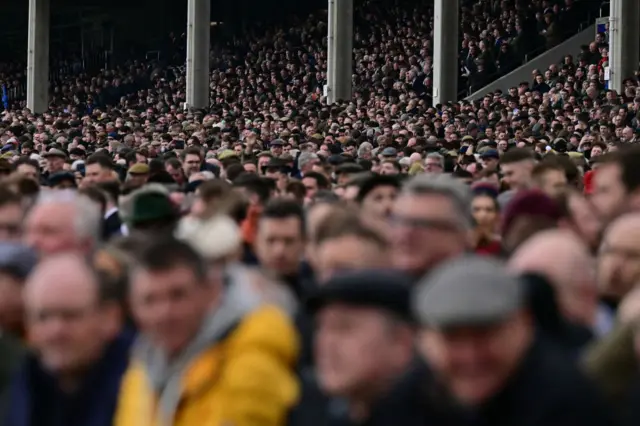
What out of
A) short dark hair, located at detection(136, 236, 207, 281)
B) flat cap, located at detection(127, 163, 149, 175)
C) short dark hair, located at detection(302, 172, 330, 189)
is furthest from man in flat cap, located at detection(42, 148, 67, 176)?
short dark hair, located at detection(136, 236, 207, 281)

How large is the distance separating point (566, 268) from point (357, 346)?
1394 millimetres

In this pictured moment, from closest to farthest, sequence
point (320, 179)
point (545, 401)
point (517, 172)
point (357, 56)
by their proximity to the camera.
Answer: point (545, 401) < point (517, 172) < point (320, 179) < point (357, 56)

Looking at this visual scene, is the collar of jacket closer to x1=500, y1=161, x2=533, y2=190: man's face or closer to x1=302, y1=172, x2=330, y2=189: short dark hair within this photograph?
x1=500, y1=161, x2=533, y2=190: man's face

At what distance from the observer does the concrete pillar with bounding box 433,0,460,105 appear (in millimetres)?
39875

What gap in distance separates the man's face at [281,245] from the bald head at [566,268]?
80.9 inches

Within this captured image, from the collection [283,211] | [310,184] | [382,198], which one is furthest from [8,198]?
[310,184]

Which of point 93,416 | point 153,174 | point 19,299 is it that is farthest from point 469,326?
point 153,174

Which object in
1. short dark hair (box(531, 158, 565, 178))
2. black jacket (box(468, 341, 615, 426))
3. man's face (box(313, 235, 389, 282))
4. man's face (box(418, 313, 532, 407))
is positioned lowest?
black jacket (box(468, 341, 615, 426))

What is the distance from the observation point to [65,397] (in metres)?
5.64

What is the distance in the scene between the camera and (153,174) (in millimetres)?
15219

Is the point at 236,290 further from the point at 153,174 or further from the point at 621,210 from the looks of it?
the point at 153,174

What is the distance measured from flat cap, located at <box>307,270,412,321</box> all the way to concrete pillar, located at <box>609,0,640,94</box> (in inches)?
1200

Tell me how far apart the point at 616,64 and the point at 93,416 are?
3031 centimetres

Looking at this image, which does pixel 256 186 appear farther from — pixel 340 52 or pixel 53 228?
pixel 340 52
